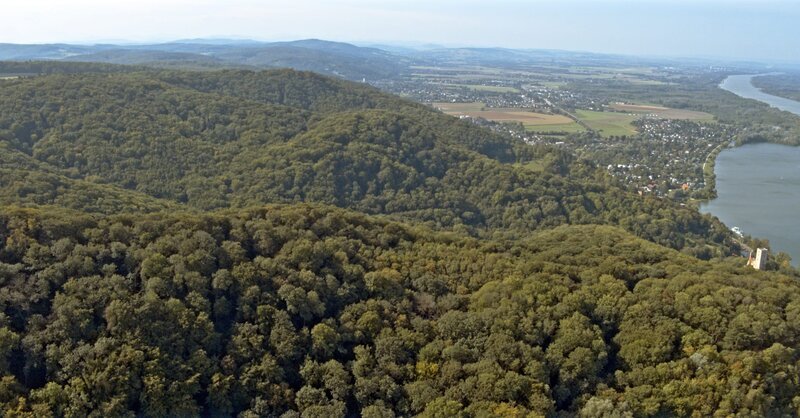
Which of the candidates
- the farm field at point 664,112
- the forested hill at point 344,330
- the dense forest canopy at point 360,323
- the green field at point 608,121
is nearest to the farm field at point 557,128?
the green field at point 608,121

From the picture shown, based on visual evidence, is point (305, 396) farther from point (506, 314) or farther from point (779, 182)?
point (779, 182)

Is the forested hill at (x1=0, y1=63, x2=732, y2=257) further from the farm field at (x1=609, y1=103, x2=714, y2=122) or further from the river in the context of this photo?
the farm field at (x1=609, y1=103, x2=714, y2=122)

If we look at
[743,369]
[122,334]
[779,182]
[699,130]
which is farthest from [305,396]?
[699,130]

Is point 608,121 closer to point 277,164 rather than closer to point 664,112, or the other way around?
point 664,112

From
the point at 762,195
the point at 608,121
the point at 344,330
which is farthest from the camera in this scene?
the point at 608,121

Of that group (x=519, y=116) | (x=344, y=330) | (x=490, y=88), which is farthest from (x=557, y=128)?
(x=344, y=330)

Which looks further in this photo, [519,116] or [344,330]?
[519,116]
